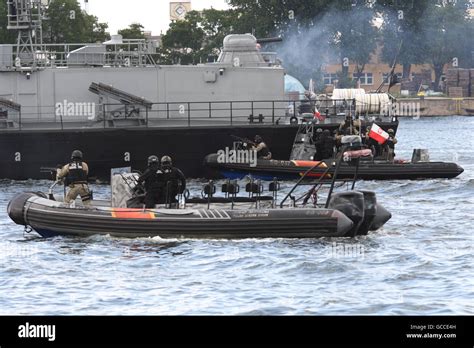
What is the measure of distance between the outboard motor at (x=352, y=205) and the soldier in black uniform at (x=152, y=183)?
12.1ft

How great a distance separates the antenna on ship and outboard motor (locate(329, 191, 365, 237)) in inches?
726

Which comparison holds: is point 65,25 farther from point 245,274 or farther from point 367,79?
point 367,79

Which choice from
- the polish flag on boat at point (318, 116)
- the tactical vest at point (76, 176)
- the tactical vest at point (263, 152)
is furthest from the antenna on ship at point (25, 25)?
the tactical vest at point (76, 176)

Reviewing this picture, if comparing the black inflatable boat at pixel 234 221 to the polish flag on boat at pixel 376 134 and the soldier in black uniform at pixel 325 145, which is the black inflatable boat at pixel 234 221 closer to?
the polish flag on boat at pixel 376 134

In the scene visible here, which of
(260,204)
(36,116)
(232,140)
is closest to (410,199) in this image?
(232,140)

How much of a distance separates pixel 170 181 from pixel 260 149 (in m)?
13.3

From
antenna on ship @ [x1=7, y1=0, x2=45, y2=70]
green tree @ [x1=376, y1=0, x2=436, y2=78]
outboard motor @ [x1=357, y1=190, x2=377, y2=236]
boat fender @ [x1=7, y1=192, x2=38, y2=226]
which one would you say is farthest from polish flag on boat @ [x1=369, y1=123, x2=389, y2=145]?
green tree @ [x1=376, y1=0, x2=436, y2=78]

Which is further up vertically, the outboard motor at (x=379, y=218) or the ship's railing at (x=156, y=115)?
the ship's railing at (x=156, y=115)

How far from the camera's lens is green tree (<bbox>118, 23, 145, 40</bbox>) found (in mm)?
96438

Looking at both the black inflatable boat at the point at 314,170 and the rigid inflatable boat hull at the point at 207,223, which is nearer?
the rigid inflatable boat hull at the point at 207,223

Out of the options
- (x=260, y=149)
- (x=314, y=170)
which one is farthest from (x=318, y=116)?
(x=314, y=170)

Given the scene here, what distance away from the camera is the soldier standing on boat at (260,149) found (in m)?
41.6

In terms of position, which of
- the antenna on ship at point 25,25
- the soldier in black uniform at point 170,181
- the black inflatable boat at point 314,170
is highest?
the antenna on ship at point 25,25
